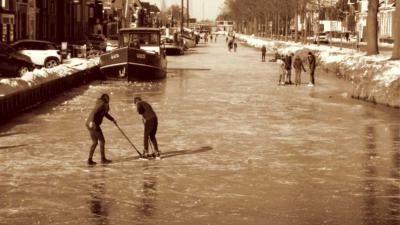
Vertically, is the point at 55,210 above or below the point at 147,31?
below

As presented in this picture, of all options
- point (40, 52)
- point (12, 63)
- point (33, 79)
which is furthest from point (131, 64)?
point (33, 79)

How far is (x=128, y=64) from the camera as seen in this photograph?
1596 inches

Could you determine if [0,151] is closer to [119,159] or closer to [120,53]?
[119,159]

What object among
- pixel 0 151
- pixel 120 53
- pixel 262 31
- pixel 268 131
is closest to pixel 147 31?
pixel 120 53

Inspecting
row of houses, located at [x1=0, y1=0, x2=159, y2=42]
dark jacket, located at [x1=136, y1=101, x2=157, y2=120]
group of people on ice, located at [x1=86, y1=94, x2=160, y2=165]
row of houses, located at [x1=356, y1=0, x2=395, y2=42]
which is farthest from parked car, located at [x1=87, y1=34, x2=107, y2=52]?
dark jacket, located at [x1=136, y1=101, x2=157, y2=120]

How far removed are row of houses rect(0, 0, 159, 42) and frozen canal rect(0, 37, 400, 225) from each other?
2942 centimetres

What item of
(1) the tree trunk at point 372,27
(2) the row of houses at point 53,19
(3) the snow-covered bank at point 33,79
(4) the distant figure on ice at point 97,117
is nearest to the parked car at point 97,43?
(2) the row of houses at point 53,19

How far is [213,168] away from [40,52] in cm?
2947

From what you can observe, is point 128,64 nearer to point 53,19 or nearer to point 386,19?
point 53,19

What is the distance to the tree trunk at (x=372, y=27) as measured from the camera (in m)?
47.5

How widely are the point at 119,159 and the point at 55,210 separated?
4.78 metres

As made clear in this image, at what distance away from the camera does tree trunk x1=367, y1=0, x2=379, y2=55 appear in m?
47.5

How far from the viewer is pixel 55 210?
11594 millimetres

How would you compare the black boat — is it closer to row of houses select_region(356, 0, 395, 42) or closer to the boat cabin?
the boat cabin
